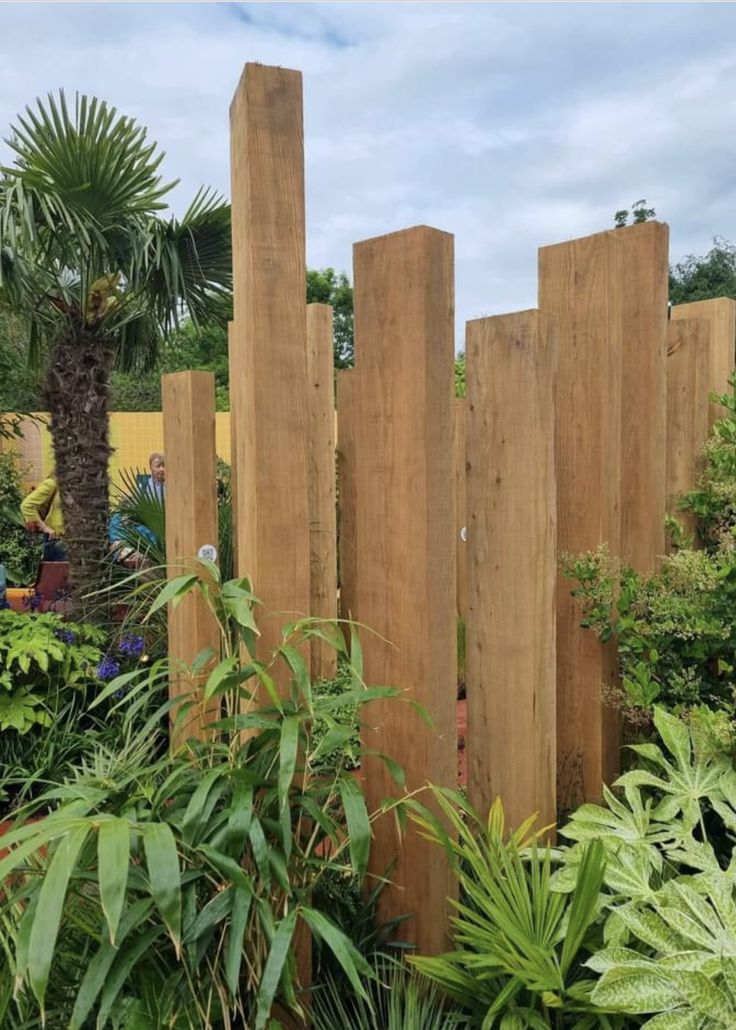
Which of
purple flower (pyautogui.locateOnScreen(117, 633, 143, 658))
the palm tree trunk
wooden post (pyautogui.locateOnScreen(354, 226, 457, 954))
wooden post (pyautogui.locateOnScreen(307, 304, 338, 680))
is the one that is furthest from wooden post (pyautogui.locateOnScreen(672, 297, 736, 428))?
the palm tree trunk

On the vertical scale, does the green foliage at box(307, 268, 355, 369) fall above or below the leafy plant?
above

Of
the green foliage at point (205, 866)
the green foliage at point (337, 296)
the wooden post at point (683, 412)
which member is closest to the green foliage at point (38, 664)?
the green foliage at point (205, 866)

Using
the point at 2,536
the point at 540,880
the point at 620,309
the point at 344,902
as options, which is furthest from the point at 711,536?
the point at 2,536

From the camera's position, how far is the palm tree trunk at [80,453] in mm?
3996

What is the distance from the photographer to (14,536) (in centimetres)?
869

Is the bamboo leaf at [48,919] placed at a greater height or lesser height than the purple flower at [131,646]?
greater

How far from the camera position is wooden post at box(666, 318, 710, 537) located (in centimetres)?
240

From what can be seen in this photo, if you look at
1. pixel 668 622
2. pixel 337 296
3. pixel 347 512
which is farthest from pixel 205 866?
pixel 337 296

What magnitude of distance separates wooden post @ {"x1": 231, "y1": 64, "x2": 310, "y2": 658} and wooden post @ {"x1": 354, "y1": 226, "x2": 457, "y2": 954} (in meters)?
0.16

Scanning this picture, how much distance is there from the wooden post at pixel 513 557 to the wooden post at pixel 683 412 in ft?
2.96

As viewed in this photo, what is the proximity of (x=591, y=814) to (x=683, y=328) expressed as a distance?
1571mm

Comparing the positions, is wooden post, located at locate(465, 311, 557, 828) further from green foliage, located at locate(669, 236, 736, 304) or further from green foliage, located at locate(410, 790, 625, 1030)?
green foliage, located at locate(669, 236, 736, 304)

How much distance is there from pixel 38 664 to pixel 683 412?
290cm

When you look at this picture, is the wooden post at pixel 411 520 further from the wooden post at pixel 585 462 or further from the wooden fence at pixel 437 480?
the wooden post at pixel 585 462
